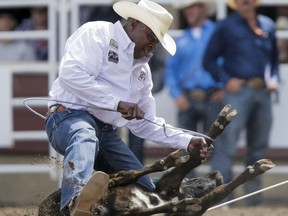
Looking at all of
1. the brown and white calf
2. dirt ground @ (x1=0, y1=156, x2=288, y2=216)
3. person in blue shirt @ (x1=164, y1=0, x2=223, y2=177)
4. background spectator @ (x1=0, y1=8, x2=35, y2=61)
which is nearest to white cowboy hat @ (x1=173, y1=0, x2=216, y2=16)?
person in blue shirt @ (x1=164, y1=0, x2=223, y2=177)

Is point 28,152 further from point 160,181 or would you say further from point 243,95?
point 160,181

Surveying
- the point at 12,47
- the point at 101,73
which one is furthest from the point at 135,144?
the point at 101,73

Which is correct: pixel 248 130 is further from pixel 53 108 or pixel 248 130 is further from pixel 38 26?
pixel 53 108

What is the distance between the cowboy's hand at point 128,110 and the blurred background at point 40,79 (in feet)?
12.5

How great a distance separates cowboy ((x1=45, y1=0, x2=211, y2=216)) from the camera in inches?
298

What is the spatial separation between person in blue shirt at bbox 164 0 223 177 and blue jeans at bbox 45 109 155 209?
3.19m

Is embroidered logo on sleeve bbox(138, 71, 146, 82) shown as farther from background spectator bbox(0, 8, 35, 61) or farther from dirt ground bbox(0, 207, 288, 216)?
background spectator bbox(0, 8, 35, 61)

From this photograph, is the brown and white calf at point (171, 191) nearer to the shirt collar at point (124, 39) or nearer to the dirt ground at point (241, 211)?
the shirt collar at point (124, 39)

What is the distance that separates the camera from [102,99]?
304 inches

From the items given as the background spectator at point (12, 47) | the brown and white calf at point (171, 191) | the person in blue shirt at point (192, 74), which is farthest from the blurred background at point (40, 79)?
the brown and white calf at point (171, 191)

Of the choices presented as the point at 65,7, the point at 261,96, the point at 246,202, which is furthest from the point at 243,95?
the point at 65,7

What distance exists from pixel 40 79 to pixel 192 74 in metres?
1.56

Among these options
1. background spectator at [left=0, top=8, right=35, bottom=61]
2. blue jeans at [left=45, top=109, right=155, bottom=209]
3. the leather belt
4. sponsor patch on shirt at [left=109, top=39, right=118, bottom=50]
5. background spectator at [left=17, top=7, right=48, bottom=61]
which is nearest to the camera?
blue jeans at [left=45, top=109, right=155, bottom=209]

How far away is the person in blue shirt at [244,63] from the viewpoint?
36.9 ft
